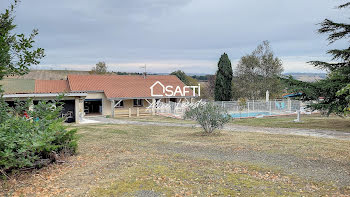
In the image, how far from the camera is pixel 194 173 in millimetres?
6359

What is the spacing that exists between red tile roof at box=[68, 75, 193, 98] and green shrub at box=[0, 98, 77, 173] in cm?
2100

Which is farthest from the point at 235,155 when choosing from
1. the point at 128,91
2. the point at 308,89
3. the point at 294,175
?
the point at 128,91

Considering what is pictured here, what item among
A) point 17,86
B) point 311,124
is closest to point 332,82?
point 311,124

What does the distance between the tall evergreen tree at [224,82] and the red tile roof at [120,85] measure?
6253mm

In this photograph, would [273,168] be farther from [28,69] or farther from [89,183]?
[28,69]

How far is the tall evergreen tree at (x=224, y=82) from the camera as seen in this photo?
37594mm

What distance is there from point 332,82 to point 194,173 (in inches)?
487

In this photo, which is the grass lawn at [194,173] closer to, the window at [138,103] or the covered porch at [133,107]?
the covered porch at [133,107]

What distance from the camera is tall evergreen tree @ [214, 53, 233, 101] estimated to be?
37594 mm

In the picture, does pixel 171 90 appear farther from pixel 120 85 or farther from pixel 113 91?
pixel 113 91

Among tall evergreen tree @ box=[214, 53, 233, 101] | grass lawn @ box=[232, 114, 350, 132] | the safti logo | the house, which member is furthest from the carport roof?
tall evergreen tree @ box=[214, 53, 233, 101]

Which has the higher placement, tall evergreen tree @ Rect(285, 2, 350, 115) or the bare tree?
the bare tree

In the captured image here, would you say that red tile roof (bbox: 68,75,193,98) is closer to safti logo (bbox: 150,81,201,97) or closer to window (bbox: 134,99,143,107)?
safti logo (bbox: 150,81,201,97)

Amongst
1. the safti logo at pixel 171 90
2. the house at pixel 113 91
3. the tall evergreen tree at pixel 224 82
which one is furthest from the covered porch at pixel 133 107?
the tall evergreen tree at pixel 224 82
